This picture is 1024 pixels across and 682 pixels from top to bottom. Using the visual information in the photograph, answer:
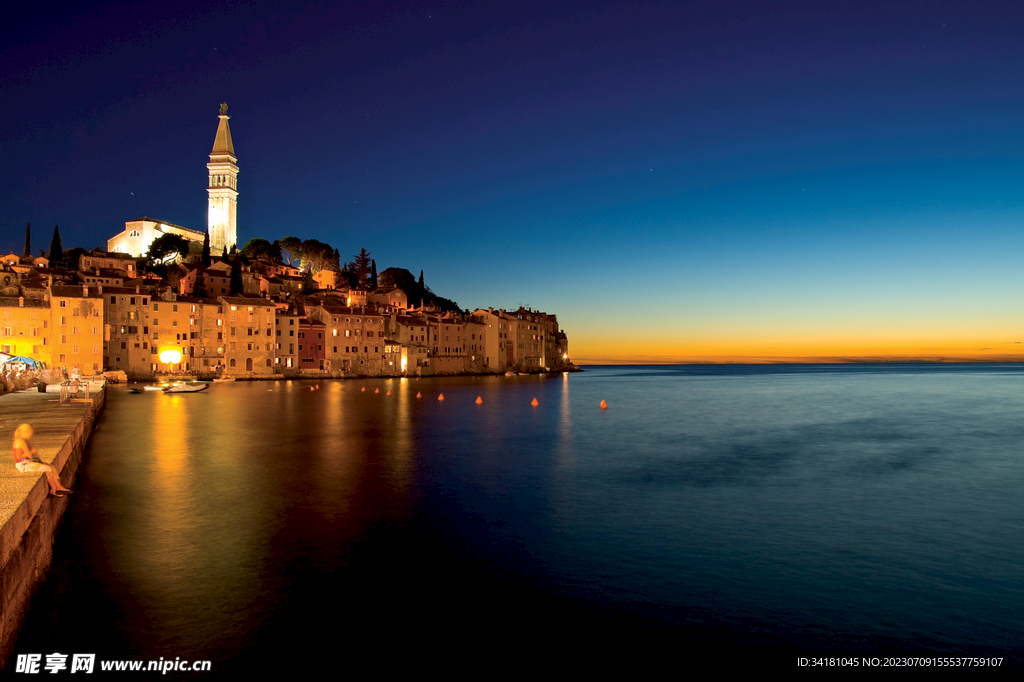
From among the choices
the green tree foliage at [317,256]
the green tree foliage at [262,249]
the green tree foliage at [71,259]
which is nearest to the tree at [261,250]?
the green tree foliage at [262,249]

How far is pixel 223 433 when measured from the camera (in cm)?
2988

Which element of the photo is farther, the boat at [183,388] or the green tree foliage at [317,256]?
the green tree foliage at [317,256]

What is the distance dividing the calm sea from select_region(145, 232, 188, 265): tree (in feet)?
291

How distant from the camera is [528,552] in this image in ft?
39.5

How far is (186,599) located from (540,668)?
5.64 metres

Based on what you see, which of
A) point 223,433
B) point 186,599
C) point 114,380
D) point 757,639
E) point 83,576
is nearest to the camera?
point 757,639

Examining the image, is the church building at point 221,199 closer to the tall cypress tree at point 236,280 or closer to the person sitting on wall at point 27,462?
the tall cypress tree at point 236,280

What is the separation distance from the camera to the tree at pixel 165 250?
103000 mm

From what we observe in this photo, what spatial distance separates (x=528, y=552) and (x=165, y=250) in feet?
362

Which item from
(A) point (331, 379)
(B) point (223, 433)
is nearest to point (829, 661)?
(B) point (223, 433)

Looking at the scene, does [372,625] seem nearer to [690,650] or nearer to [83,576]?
[690,650]

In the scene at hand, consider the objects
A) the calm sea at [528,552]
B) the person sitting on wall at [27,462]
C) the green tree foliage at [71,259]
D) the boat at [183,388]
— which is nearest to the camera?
the calm sea at [528,552]

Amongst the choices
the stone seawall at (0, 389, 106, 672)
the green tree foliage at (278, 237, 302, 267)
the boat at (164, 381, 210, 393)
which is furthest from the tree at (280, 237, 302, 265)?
the stone seawall at (0, 389, 106, 672)

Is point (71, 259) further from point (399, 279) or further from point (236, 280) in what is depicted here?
point (399, 279)
